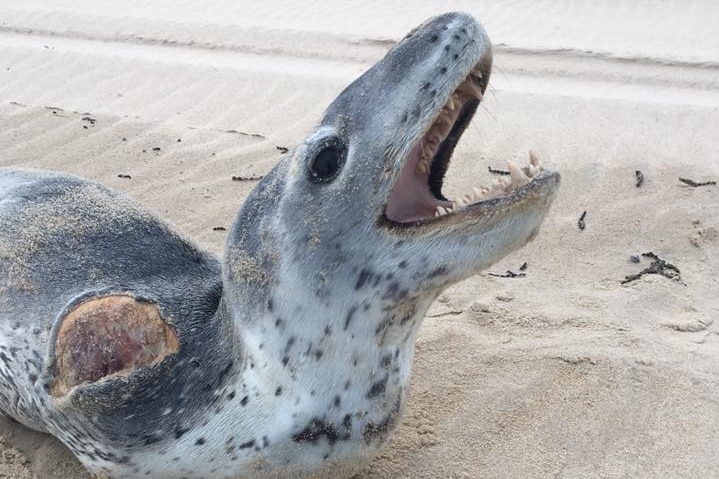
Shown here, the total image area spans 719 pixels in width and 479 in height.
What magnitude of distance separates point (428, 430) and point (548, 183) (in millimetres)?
1065

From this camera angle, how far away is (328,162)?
6.44 feet

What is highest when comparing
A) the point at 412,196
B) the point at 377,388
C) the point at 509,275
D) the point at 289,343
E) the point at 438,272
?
the point at 412,196

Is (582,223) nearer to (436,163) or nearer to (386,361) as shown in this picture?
(436,163)

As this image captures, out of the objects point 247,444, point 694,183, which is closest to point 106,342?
point 247,444

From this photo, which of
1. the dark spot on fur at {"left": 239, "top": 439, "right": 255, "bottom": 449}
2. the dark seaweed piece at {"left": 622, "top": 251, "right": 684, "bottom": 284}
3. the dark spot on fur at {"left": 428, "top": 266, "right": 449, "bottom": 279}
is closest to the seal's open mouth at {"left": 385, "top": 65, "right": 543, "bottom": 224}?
the dark spot on fur at {"left": 428, "top": 266, "right": 449, "bottom": 279}

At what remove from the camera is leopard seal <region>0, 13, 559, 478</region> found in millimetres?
1914

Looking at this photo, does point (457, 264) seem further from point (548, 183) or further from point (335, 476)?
point (335, 476)

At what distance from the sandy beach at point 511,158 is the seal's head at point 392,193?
0.84m

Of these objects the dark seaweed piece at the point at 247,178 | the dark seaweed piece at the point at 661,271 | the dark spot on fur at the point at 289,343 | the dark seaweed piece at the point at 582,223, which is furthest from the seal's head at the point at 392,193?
the dark seaweed piece at the point at 247,178

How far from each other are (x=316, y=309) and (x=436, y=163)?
Result: 53 centimetres

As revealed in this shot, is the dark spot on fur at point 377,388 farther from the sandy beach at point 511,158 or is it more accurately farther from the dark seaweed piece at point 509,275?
the dark seaweed piece at point 509,275

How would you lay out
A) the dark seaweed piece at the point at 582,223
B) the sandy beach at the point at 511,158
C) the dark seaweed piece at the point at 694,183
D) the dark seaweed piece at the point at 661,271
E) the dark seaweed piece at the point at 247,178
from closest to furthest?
the sandy beach at the point at 511,158 → the dark seaweed piece at the point at 661,271 → the dark seaweed piece at the point at 582,223 → the dark seaweed piece at the point at 694,183 → the dark seaweed piece at the point at 247,178

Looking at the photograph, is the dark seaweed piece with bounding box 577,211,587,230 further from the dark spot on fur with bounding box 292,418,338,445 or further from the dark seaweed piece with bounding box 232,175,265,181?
the dark spot on fur with bounding box 292,418,338,445

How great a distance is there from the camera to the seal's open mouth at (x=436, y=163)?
79.7 inches
